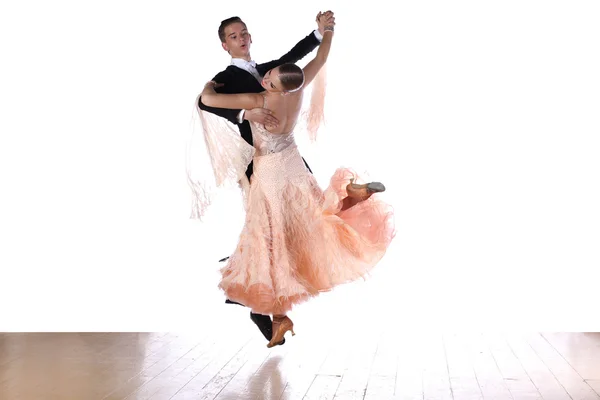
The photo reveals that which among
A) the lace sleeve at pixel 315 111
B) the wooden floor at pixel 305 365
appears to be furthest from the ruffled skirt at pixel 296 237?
the wooden floor at pixel 305 365

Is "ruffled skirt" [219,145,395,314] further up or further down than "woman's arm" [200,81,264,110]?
further down

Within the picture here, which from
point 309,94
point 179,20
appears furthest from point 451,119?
point 179,20

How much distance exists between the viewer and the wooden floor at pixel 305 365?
3170 mm

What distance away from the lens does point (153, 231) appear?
5.07 m

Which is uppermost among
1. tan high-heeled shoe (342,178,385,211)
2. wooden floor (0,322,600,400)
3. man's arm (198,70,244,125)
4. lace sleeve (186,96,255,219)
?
man's arm (198,70,244,125)

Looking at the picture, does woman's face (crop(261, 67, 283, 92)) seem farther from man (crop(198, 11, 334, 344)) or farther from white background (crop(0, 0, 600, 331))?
white background (crop(0, 0, 600, 331))

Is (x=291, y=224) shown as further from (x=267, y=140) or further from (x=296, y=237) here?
(x=267, y=140)

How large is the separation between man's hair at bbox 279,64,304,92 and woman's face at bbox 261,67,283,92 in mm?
17

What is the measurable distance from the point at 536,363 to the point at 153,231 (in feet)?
7.71

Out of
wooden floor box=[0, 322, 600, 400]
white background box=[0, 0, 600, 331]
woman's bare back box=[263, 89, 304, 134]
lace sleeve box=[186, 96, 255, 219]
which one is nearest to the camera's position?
wooden floor box=[0, 322, 600, 400]

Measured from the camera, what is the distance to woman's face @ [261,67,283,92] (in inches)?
136

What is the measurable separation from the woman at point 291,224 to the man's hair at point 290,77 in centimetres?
2

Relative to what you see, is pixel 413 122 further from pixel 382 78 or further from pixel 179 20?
pixel 179 20

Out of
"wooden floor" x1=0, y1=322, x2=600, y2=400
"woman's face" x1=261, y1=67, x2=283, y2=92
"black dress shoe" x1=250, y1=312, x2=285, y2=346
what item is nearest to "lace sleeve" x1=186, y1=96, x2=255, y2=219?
"woman's face" x1=261, y1=67, x2=283, y2=92
